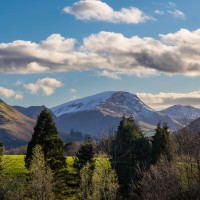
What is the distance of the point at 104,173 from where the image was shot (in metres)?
79.8

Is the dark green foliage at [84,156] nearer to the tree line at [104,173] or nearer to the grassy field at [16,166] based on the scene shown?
the tree line at [104,173]

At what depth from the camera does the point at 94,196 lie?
244 ft

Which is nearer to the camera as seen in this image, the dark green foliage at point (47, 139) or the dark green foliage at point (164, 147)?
the dark green foliage at point (47, 139)

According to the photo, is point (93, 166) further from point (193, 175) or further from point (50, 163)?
point (193, 175)

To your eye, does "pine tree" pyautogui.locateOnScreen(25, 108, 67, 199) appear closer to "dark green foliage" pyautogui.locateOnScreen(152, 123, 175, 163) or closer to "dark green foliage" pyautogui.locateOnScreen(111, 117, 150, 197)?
"dark green foliage" pyautogui.locateOnScreen(111, 117, 150, 197)

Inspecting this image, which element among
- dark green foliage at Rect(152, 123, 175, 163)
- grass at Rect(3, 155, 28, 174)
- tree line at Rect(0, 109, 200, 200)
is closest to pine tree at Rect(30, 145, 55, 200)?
tree line at Rect(0, 109, 200, 200)

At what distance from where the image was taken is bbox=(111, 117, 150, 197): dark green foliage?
286 ft

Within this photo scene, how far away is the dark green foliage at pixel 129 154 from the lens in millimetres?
87037

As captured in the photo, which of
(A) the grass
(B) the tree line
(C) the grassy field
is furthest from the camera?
(C) the grassy field

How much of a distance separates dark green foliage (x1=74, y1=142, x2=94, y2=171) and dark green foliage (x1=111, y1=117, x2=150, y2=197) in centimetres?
928

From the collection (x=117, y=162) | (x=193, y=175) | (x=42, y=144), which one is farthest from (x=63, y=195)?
(x=193, y=175)

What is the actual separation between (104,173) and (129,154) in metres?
12.3

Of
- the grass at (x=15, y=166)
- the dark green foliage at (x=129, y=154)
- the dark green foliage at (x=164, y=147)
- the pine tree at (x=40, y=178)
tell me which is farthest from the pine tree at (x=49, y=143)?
the dark green foliage at (x=164, y=147)

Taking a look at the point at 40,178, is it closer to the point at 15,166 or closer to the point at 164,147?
the point at 164,147
